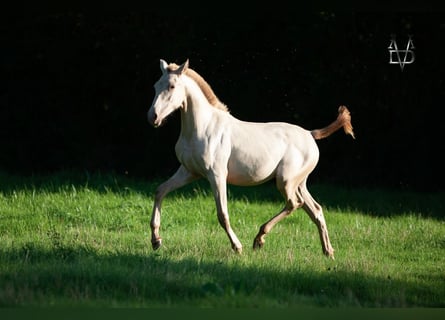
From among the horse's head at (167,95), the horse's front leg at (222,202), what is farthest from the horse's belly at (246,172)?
the horse's head at (167,95)

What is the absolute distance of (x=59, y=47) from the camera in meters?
16.8

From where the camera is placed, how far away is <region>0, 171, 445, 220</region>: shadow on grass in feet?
40.9

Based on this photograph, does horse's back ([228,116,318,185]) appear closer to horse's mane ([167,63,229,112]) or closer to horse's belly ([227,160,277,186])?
horse's belly ([227,160,277,186])

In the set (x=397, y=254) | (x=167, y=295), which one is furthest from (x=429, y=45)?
(x=167, y=295)

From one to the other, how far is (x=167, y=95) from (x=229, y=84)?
8.24 m

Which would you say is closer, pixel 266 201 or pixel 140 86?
pixel 266 201

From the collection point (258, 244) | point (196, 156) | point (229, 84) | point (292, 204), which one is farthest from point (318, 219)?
point (229, 84)

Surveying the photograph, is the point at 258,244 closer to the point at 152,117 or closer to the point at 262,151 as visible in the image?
the point at 262,151

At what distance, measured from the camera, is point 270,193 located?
13.5 metres

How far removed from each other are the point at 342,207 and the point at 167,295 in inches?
261

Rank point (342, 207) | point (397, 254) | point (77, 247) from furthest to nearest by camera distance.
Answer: point (342, 207)
point (397, 254)
point (77, 247)

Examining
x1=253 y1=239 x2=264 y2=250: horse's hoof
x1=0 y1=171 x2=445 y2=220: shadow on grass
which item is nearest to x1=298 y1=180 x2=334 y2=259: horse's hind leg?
x1=253 y1=239 x2=264 y2=250: horse's hoof

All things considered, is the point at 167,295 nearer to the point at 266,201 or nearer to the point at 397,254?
the point at 397,254

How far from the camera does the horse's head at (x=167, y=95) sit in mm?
8148
